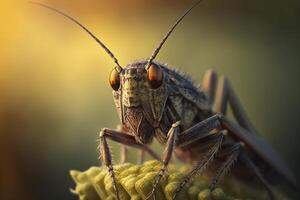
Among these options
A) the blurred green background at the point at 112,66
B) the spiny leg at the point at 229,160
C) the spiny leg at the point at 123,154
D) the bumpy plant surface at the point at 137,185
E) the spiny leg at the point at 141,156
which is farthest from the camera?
the blurred green background at the point at 112,66

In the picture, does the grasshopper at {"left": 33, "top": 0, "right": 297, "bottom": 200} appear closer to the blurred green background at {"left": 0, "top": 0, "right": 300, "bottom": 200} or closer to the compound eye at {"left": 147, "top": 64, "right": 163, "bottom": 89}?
the compound eye at {"left": 147, "top": 64, "right": 163, "bottom": 89}

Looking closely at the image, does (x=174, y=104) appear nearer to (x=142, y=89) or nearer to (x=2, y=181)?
(x=142, y=89)

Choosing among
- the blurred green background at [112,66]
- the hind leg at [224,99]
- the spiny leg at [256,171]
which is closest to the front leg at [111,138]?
the spiny leg at [256,171]

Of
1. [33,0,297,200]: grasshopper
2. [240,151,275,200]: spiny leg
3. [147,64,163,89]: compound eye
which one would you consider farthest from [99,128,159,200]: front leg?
[240,151,275,200]: spiny leg

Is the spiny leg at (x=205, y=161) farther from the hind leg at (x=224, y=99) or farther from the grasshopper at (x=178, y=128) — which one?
the hind leg at (x=224, y=99)

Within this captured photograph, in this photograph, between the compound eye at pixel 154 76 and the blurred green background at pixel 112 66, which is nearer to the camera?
the compound eye at pixel 154 76

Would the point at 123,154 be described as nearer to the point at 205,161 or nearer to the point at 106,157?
the point at 106,157
